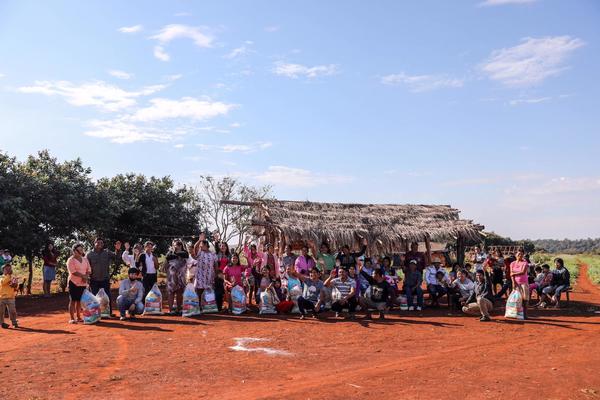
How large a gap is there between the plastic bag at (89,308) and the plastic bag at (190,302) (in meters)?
1.90

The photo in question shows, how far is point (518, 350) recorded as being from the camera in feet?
28.6

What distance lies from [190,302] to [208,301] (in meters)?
0.54

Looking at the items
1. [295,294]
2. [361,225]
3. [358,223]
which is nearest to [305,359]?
[295,294]

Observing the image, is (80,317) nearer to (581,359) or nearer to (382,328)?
(382,328)

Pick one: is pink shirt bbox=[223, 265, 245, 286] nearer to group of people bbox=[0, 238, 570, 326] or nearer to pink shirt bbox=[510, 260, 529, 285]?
group of people bbox=[0, 238, 570, 326]

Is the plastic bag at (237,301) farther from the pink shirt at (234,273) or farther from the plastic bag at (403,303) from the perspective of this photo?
the plastic bag at (403,303)

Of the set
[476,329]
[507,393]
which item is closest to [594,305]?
[476,329]

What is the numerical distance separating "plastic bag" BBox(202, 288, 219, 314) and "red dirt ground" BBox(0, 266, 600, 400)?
2.31 feet

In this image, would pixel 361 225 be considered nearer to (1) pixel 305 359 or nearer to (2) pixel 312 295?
(2) pixel 312 295

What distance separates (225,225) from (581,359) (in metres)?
20.9

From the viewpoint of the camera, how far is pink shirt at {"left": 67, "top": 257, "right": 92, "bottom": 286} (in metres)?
11.0

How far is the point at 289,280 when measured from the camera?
1302cm

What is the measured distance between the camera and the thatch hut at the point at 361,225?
15.1m

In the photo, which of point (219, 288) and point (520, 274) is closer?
point (520, 274)
